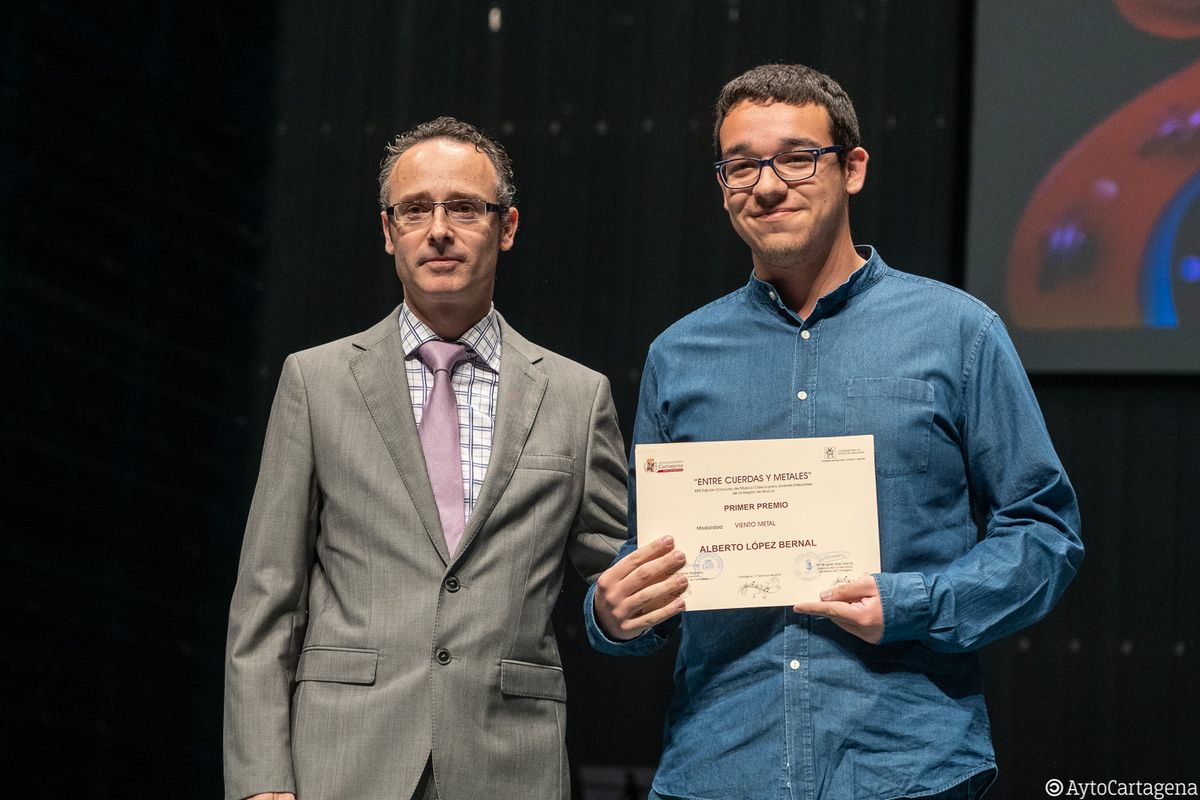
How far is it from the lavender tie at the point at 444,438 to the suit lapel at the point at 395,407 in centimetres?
2

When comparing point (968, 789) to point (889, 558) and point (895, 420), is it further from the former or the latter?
point (895, 420)

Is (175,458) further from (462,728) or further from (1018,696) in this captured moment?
(1018,696)

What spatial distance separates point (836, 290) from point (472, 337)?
0.63 m

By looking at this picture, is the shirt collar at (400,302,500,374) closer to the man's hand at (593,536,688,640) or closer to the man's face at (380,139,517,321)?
the man's face at (380,139,517,321)

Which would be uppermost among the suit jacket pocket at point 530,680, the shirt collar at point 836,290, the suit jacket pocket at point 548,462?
the shirt collar at point 836,290

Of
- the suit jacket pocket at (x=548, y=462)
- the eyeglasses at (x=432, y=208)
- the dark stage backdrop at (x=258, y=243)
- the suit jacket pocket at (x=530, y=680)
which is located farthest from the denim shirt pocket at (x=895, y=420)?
the dark stage backdrop at (x=258, y=243)

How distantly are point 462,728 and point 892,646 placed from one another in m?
0.64

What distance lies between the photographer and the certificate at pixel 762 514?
1723 mm

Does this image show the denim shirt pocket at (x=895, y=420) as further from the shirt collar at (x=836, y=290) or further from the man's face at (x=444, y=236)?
the man's face at (x=444, y=236)

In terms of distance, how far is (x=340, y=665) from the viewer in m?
1.97

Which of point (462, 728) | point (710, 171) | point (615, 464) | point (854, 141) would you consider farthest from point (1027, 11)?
point (462, 728)

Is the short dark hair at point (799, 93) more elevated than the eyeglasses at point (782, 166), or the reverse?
the short dark hair at point (799, 93)

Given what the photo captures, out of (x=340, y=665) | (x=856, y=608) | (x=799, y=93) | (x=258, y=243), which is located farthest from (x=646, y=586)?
(x=258, y=243)

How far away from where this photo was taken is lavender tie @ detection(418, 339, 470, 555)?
2035 mm
